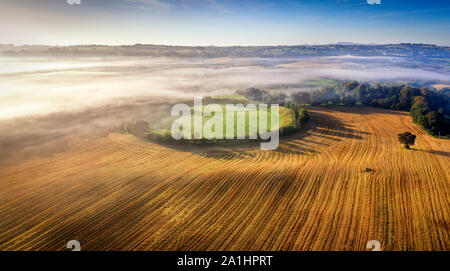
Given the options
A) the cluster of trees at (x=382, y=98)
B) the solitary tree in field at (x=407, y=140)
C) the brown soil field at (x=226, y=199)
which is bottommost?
the brown soil field at (x=226, y=199)

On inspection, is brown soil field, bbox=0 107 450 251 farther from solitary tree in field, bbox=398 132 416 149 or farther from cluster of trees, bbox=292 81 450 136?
cluster of trees, bbox=292 81 450 136

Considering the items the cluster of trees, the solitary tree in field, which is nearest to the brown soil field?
the solitary tree in field

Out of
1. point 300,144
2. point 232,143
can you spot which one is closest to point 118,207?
point 232,143

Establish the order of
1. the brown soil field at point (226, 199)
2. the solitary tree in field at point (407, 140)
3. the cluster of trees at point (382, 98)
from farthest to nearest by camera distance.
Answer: the cluster of trees at point (382, 98)
the solitary tree in field at point (407, 140)
the brown soil field at point (226, 199)

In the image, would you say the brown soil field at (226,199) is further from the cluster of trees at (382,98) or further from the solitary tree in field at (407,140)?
the cluster of trees at (382,98)

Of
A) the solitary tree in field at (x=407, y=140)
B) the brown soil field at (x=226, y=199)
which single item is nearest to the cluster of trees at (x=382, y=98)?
the solitary tree in field at (x=407, y=140)

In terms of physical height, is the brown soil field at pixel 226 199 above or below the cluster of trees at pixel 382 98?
below

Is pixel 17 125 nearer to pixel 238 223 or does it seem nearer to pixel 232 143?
pixel 232 143

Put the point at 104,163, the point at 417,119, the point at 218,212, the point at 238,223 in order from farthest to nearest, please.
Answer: the point at 417,119, the point at 104,163, the point at 218,212, the point at 238,223
